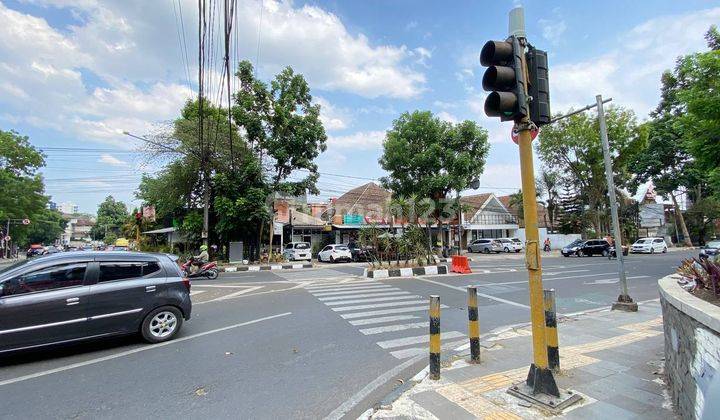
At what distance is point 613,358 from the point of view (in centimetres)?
504

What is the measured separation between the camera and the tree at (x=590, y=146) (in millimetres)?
32438

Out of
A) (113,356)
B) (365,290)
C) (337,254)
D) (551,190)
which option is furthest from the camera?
(551,190)

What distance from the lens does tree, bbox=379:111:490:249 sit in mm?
25016

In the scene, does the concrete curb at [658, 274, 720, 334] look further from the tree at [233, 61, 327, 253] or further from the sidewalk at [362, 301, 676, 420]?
the tree at [233, 61, 327, 253]

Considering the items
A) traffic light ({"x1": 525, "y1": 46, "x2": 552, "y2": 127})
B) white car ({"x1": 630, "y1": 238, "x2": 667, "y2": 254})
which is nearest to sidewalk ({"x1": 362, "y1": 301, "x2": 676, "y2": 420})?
traffic light ({"x1": 525, "y1": 46, "x2": 552, "y2": 127})

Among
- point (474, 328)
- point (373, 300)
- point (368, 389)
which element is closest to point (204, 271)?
point (373, 300)

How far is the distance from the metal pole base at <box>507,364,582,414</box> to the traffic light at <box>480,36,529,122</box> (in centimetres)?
259

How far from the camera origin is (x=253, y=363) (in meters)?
5.23

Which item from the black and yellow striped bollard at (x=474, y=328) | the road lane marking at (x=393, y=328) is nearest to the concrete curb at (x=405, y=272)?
the road lane marking at (x=393, y=328)

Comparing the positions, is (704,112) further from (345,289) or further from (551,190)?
(551,190)

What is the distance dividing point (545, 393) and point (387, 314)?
482cm

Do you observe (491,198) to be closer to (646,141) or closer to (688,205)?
(646,141)

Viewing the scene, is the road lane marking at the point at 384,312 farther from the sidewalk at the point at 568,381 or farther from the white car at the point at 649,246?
the white car at the point at 649,246

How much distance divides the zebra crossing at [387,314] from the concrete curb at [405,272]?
3024 millimetres
